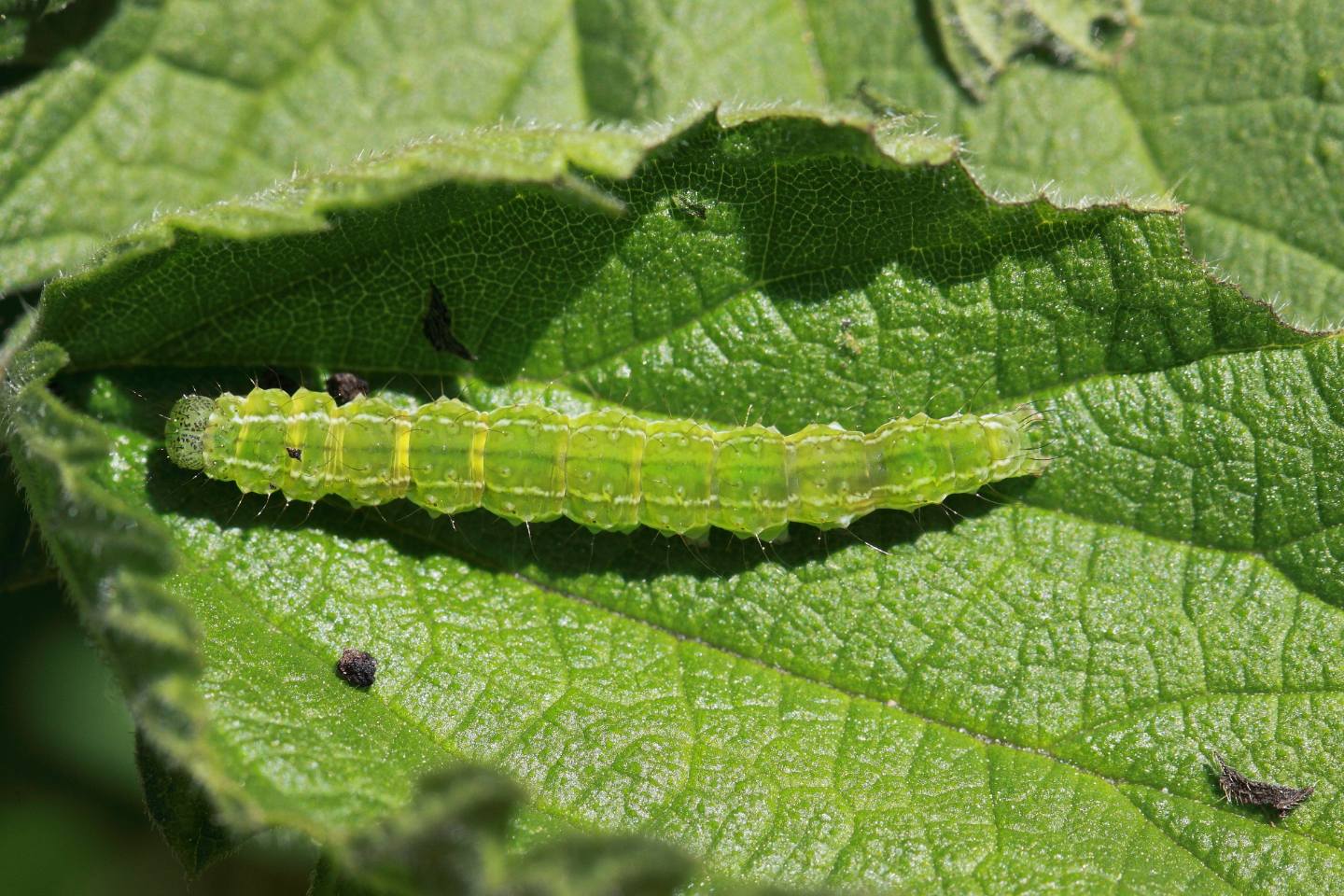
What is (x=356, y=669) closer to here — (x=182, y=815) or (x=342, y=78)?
(x=182, y=815)

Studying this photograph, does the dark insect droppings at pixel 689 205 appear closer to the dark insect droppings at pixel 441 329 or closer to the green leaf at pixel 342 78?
the dark insect droppings at pixel 441 329

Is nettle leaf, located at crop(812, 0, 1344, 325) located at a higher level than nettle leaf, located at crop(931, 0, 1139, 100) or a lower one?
lower

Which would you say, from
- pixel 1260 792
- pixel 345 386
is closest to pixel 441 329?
pixel 345 386

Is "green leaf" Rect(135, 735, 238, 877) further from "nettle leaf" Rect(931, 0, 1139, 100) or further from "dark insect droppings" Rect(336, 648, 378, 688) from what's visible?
"nettle leaf" Rect(931, 0, 1139, 100)

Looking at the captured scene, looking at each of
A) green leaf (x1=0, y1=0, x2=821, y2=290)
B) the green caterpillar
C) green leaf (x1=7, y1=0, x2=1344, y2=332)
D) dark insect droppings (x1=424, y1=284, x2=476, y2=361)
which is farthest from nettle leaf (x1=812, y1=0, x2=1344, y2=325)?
dark insect droppings (x1=424, y1=284, x2=476, y2=361)

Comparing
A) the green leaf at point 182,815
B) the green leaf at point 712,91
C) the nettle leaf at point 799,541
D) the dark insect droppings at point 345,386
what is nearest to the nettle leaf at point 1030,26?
the green leaf at point 712,91

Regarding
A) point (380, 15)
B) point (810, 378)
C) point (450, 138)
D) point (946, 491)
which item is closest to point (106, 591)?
point (450, 138)
